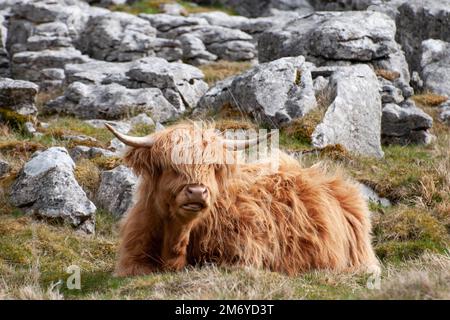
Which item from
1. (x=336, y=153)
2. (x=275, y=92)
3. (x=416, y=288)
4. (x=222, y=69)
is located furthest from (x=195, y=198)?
(x=222, y=69)

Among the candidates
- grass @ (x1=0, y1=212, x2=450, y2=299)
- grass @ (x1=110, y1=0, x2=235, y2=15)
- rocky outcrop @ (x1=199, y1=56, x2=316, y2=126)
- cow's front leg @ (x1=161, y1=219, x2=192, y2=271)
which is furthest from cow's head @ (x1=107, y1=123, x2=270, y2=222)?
grass @ (x1=110, y1=0, x2=235, y2=15)

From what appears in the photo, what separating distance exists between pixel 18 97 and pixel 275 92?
4854 mm

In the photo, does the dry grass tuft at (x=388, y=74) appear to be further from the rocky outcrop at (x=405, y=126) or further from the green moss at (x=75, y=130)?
the green moss at (x=75, y=130)

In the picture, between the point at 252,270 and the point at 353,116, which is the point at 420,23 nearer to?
the point at 353,116

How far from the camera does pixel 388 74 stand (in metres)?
18.2

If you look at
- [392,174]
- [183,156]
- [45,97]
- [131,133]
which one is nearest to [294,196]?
[183,156]

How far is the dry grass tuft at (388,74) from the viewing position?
18033 mm

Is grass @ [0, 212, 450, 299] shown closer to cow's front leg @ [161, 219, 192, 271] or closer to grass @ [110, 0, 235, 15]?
cow's front leg @ [161, 219, 192, 271]

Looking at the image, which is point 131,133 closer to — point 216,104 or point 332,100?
point 216,104

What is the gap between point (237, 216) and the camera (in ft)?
27.5

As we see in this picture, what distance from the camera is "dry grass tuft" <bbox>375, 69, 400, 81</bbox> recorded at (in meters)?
18.0

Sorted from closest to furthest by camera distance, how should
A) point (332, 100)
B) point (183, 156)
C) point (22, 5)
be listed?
point (183, 156), point (332, 100), point (22, 5)

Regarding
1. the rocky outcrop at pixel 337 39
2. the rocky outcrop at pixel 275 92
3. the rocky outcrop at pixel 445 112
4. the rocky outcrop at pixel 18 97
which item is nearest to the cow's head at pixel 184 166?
the rocky outcrop at pixel 275 92
